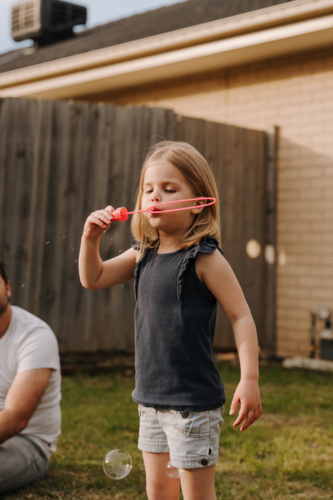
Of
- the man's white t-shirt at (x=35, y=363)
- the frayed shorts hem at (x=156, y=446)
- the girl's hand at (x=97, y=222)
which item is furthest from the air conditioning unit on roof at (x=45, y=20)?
the frayed shorts hem at (x=156, y=446)

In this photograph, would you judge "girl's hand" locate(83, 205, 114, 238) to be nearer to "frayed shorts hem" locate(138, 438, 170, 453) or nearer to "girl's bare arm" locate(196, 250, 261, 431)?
"girl's bare arm" locate(196, 250, 261, 431)

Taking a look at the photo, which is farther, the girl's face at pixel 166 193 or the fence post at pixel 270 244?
the fence post at pixel 270 244

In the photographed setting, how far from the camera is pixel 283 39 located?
18.7 feet

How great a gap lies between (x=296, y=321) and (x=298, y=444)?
2818mm

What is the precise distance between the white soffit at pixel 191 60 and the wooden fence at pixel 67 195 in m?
1.20

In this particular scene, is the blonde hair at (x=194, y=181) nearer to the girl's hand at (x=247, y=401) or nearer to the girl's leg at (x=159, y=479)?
the girl's hand at (x=247, y=401)

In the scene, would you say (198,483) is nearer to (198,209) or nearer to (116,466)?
(116,466)

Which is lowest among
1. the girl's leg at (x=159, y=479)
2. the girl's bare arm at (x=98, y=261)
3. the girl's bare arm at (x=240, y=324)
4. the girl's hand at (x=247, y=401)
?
the girl's leg at (x=159, y=479)

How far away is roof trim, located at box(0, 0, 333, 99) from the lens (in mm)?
5547

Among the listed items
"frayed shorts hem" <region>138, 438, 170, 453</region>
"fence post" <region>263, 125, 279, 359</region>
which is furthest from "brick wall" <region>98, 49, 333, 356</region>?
"frayed shorts hem" <region>138, 438, 170, 453</region>

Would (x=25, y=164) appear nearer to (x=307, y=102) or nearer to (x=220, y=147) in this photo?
(x=220, y=147)

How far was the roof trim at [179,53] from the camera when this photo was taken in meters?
5.55

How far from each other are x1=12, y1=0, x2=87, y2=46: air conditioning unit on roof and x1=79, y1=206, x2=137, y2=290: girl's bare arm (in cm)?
1060

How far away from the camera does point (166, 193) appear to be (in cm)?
185
